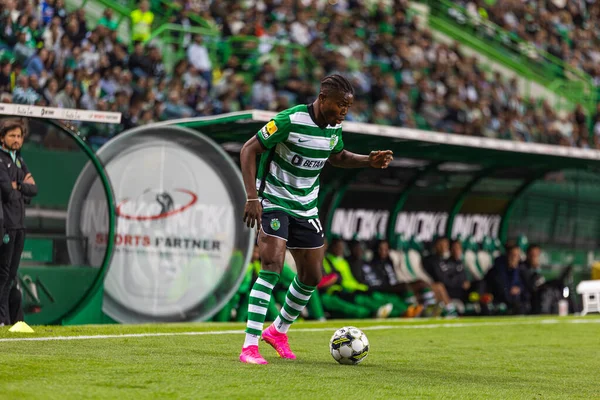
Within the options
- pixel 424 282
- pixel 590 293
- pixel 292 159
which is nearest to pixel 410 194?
pixel 424 282

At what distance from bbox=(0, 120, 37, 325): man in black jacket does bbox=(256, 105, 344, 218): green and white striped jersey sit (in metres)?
4.08

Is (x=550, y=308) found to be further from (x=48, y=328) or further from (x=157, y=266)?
(x=48, y=328)

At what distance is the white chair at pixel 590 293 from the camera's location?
55.5ft

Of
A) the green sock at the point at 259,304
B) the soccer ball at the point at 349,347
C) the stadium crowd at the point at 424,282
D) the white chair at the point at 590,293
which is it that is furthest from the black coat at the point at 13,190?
the white chair at the point at 590,293

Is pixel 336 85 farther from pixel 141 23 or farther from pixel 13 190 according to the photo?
pixel 141 23

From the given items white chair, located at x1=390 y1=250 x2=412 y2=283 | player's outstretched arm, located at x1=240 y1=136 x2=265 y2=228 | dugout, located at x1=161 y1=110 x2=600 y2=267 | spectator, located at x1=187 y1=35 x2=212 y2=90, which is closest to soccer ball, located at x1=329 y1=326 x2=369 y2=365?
player's outstretched arm, located at x1=240 y1=136 x2=265 y2=228

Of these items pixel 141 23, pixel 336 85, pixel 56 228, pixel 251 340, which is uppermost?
pixel 141 23

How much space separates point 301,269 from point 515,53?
69.3 ft

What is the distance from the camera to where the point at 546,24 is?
28.9 metres

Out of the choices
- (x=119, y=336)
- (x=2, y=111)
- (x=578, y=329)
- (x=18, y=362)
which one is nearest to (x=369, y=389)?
(x=18, y=362)

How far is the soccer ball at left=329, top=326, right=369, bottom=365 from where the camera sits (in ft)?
23.8

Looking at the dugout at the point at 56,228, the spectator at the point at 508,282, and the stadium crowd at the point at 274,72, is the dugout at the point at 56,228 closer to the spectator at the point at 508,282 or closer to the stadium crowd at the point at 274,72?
the stadium crowd at the point at 274,72

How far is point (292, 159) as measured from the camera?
7.18 m

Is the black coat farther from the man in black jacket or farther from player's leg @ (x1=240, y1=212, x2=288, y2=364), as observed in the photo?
player's leg @ (x1=240, y1=212, x2=288, y2=364)
